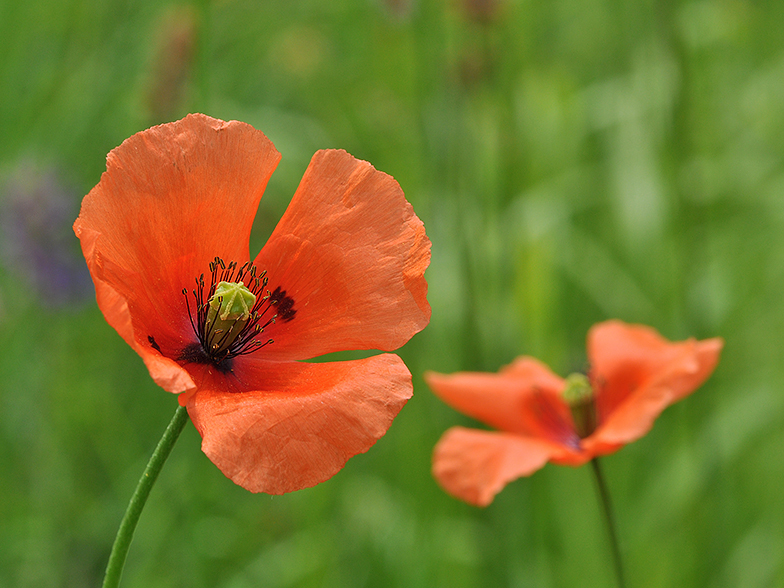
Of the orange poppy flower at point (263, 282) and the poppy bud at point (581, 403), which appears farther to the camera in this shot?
the poppy bud at point (581, 403)

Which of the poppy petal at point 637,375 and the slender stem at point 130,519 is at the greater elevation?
the slender stem at point 130,519

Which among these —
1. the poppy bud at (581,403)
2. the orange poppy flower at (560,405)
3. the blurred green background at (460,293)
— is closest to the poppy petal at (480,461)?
the orange poppy flower at (560,405)

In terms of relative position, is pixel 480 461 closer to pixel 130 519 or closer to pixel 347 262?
pixel 347 262

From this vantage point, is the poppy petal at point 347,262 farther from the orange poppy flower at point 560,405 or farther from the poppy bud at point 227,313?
the orange poppy flower at point 560,405

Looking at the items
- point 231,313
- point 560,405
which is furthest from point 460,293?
point 231,313

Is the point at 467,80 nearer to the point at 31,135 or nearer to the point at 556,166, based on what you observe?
the point at 556,166
